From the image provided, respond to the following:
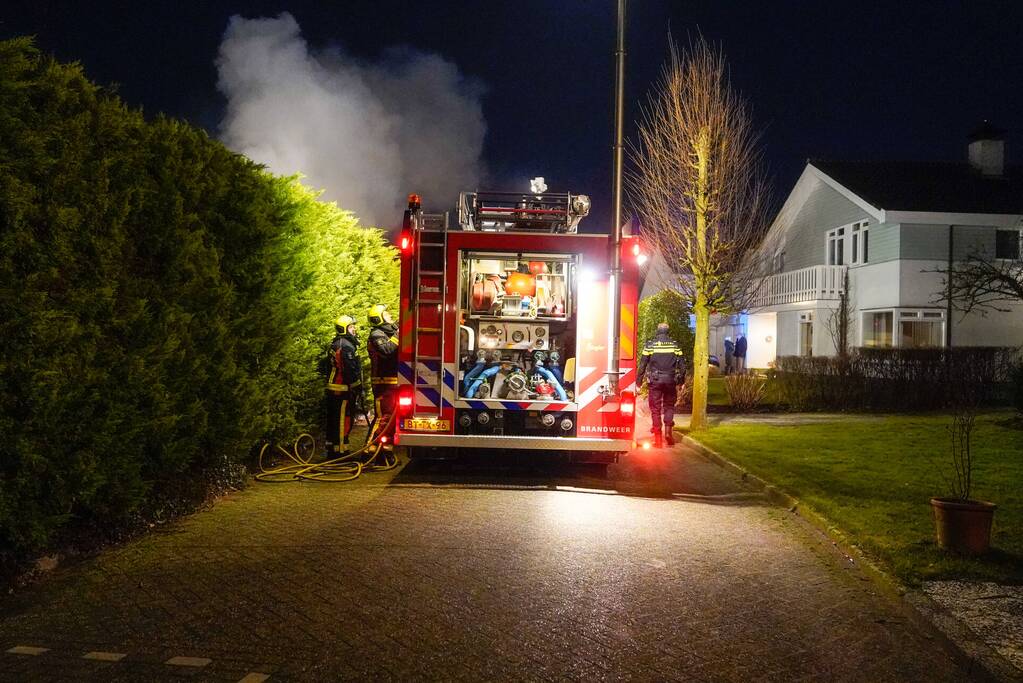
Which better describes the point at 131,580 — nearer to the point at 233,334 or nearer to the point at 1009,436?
the point at 233,334

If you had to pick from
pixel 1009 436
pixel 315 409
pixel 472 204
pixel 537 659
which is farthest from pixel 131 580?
pixel 1009 436

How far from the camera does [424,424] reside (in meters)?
9.90

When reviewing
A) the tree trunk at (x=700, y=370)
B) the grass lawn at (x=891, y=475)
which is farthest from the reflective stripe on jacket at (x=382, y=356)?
the tree trunk at (x=700, y=370)

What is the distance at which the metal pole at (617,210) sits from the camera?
972 cm

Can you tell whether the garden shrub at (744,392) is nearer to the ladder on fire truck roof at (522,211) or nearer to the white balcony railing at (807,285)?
the white balcony railing at (807,285)

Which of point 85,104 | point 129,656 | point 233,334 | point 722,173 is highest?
point 722,173

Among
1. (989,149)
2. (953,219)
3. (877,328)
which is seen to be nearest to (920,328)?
(877,328)

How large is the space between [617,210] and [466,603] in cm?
571

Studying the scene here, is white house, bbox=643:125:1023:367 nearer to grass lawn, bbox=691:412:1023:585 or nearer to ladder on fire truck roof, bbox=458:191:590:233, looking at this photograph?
grass lawn, bbox=691:412:1023:585

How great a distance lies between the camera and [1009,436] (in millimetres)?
14727

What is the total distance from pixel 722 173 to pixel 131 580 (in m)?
12.3

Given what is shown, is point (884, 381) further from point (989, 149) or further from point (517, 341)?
point (989, 149)

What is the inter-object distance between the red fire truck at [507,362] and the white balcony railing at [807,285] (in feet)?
60.0

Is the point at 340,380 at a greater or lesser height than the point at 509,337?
lesser
